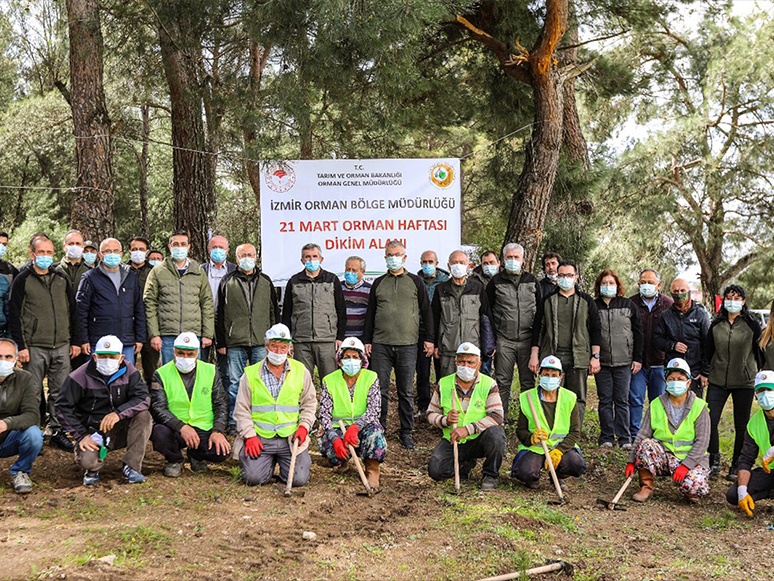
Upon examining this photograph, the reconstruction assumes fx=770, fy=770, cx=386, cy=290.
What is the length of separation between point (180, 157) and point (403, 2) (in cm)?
424

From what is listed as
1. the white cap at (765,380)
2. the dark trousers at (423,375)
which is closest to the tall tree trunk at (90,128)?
the dark trousers at (423,375)

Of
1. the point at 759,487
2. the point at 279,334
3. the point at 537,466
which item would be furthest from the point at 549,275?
the point at 279,334

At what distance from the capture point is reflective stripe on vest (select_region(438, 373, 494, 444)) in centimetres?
696

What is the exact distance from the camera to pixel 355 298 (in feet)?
27.9

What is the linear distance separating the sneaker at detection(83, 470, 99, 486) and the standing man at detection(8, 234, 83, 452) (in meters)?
0.99

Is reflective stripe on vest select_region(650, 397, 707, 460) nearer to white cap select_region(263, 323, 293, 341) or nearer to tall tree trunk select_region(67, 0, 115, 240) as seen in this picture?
white cap select_region(263, 323, 293, 341)

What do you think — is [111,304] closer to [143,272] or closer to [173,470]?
[143,272]

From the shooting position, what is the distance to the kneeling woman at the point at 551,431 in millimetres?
6844

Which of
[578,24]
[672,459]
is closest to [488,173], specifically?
[578,24]

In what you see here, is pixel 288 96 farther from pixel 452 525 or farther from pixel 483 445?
pixel 452 525

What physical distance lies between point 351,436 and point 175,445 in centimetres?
156

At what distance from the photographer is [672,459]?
6.77 meters

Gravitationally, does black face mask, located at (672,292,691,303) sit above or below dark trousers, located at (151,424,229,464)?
above

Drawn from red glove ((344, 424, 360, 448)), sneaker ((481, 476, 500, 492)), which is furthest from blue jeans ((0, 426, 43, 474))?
sneaker ((481, 476, 500, 492))
